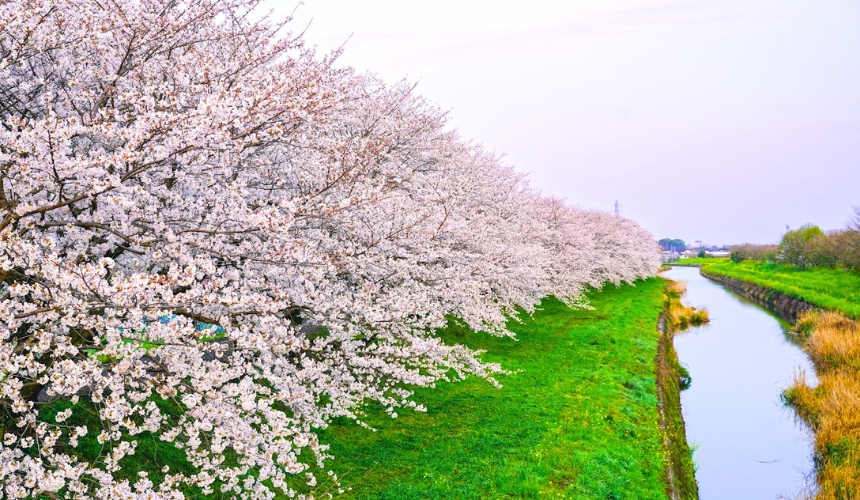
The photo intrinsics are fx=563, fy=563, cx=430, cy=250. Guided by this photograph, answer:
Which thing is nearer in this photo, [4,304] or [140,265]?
[4,304]

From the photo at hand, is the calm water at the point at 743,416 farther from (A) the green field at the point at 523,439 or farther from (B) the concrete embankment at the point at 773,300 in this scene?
(B) the concrete embankment at the point at 773,300

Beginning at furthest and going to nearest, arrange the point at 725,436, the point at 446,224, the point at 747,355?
the point at 747,355 → the point at 725,436 → the point at 446,224

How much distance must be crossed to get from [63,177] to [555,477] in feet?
30.6

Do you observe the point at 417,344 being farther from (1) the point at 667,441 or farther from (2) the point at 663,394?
(2) the point at 663,394

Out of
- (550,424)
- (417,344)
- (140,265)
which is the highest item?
(140,265)

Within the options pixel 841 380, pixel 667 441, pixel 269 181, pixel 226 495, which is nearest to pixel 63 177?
pixel 269 181

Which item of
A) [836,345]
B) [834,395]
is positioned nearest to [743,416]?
[834,395]

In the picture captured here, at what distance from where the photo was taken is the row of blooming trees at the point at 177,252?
5.08m

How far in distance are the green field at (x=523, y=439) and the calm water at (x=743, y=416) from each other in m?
1.98

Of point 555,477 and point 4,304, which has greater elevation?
point 4,304

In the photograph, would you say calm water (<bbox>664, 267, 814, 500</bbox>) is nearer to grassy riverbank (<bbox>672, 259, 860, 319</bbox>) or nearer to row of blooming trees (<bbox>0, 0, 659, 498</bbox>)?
grassy riverbank (<bbox>672, 259, 860, 319</bbox>)

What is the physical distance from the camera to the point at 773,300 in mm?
46688

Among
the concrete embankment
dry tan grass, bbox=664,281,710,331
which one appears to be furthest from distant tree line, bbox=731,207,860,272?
dry tan grass, bbox=664,281,710,331

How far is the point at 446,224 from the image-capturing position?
12.7m
